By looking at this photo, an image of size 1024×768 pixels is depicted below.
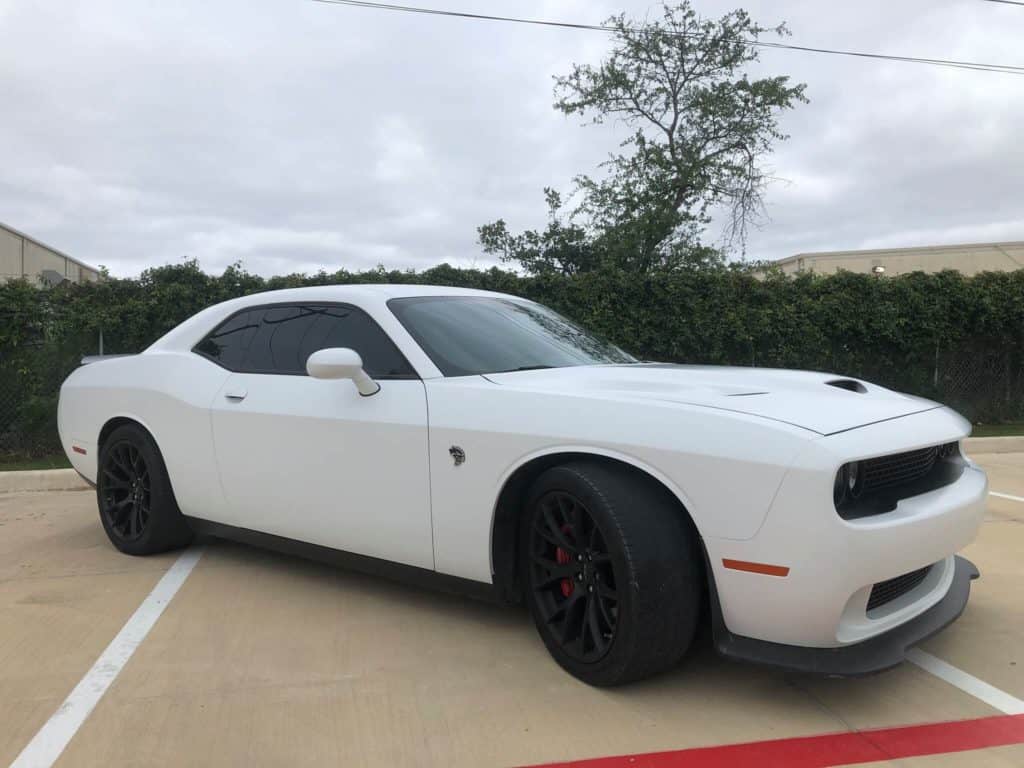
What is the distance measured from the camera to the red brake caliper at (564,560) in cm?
277

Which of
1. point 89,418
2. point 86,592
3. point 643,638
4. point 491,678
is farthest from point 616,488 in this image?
point 89,418

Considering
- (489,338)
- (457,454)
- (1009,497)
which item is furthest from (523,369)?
(1009,497)

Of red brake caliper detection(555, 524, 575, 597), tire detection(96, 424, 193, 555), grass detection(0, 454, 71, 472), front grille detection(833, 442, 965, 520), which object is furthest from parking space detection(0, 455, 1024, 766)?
grass detection(0, 454, 71, 472)

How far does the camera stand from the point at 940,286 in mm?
11062

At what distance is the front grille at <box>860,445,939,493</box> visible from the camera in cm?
248

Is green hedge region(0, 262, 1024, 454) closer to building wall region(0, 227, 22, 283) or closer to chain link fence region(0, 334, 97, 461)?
chain link fence region(0, 334, 97, 461)

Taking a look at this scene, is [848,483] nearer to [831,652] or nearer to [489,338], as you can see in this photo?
Answer: [831,652]

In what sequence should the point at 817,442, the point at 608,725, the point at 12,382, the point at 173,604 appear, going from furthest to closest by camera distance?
the point at 12,382
the point at 173,604
the point at 608,725
the point at 817,442

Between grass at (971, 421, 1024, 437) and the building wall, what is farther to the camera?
the building wall

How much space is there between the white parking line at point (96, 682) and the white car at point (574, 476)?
1.37 feet

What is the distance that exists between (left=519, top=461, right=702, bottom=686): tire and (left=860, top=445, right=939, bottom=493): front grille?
589mm

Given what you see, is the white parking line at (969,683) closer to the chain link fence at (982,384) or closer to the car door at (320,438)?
the car door at (320,438)

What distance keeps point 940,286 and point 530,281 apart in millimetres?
6076

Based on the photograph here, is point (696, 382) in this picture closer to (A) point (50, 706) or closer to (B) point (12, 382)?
(A) point (50, 706)
